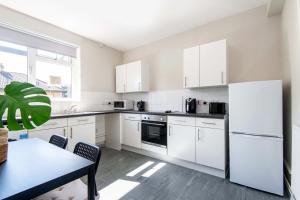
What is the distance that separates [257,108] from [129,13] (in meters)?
2.43

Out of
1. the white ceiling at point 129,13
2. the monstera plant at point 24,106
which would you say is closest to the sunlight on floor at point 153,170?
the monstera plant at point 24,106

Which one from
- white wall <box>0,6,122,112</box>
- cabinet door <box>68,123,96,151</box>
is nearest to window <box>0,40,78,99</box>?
white wall <box>0,6,122,112</box>

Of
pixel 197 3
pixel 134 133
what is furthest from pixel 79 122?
pixel 197 3

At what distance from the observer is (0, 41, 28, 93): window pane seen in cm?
252

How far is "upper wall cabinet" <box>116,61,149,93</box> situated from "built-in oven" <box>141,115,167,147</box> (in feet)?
2.81

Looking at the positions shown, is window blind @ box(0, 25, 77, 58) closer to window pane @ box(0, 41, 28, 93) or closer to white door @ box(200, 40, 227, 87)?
window pane @ box(0, 41, 28, 93)

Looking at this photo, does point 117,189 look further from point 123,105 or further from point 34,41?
point 34,41

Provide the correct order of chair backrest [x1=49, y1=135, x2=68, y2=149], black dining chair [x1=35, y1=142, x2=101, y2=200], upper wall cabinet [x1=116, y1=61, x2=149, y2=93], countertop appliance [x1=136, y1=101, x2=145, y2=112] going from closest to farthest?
1. black dining chair [x1=35, y1=142, x2=101, y2=200]
2. chair backrest [x1=49, y1=135, x2=68, y2=149]
3. upper wall cabinet [x1=116, y1=61, x2=149, y2=93]
4. countertop appliance [x1=136, y1=101, x2=145, y2=112]

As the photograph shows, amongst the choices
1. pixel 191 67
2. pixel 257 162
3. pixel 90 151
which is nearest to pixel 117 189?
pixel 90 151

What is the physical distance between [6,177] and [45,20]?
3043mm

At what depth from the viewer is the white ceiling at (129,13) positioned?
231 cm

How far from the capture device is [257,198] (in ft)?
5.82

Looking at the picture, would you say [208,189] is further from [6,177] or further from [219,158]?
[6,177]

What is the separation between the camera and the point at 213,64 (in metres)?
2.53
